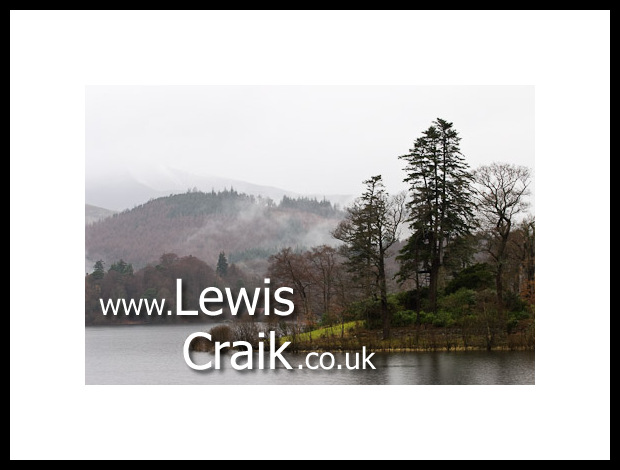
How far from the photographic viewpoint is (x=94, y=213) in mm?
19438

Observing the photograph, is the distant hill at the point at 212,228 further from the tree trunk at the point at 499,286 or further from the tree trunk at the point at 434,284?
the tree trunk at the point at 499,286

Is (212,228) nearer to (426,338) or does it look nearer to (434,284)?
(434,284)

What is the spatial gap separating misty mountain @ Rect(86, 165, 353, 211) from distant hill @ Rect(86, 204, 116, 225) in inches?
4.5

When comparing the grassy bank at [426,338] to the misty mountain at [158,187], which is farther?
the grassy bank at [426,338]

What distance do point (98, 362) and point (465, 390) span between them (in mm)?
7331

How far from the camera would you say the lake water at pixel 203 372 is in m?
16.2

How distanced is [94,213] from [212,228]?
2.83 m

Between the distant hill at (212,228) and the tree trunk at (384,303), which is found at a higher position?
the distant hill at (212,228)

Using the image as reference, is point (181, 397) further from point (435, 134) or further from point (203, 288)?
point (435, 134)

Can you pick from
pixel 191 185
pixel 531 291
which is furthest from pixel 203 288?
pixel 531 291

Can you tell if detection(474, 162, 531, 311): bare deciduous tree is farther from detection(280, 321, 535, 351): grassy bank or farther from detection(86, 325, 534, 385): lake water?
detection(86, 325, 534, 385): lake water

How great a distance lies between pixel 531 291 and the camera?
2075 centimetres

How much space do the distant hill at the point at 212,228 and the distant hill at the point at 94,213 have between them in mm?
106

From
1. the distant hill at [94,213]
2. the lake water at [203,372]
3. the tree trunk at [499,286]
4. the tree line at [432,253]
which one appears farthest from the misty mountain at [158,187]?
the tree trunk at [499,286]
